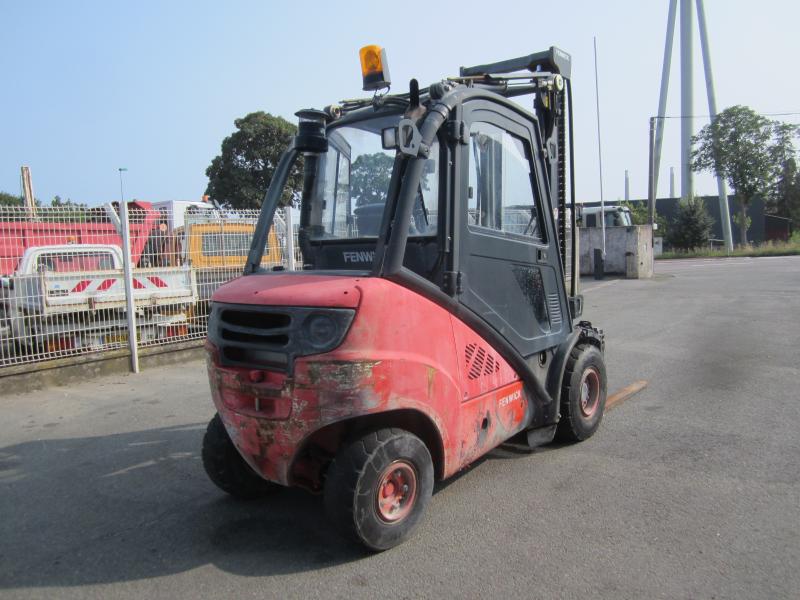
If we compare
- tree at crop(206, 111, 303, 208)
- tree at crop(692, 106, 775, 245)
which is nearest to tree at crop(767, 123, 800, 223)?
tree at crop(692, 106, 775, 245)

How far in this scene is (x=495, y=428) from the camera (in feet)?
13.0

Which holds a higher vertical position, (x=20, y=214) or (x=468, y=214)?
(x=20, y=214)

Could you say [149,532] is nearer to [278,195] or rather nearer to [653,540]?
[278,195]

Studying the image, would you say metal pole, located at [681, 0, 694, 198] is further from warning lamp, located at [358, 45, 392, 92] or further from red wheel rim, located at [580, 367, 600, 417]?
warning lamp, located at [358, 45, 392, 92]

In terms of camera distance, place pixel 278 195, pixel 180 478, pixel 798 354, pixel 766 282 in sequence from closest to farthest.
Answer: pixel 278 195 < pixel 180 478 < pixel 798 354 < pixel 766 282

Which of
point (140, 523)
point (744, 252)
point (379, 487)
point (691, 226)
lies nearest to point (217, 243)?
point (140, 523)

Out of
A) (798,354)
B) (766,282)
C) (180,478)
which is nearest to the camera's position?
(180,478)

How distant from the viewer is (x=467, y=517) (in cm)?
379

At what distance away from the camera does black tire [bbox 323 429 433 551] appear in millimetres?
3141

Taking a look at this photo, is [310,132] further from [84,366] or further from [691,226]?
[691,226]

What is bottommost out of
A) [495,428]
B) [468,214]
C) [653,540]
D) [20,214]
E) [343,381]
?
[653,540]

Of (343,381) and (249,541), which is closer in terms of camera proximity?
(343,381)

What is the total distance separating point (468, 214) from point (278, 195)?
1.39m

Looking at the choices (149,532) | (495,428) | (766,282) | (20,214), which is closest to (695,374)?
(495,428)
